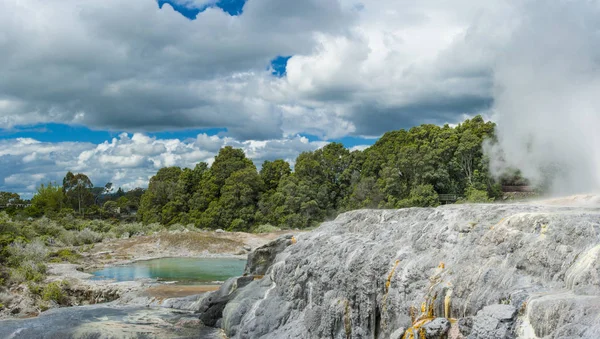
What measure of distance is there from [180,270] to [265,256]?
12.0 meters

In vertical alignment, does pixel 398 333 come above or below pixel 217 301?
above

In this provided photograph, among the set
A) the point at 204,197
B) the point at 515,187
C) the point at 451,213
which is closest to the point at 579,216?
the point at 451,213

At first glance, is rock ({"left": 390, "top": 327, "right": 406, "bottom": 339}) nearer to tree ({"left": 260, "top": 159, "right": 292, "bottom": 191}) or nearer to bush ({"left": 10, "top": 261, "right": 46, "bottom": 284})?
bush ({"left": 10, "top": 261, "right": 46, "bottom": 284})

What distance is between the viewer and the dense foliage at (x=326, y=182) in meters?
43.9

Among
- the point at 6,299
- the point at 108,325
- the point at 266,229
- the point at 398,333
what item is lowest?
the point at 108,325

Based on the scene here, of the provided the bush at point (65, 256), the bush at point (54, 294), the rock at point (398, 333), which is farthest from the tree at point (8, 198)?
the rock at point (398, 333)

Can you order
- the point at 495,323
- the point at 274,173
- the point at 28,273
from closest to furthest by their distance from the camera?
the point at 495,323, the point at 28,273, the point at 274,173

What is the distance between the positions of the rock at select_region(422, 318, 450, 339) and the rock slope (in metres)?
0.02

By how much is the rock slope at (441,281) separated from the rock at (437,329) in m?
0.02

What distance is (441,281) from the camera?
938 cm

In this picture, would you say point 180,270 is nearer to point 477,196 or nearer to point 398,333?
point 398,333

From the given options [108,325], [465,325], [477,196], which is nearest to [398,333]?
[465,325]

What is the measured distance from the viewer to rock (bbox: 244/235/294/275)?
Result: 18.1 meters

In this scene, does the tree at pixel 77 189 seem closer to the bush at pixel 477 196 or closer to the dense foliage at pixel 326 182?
the dense foliage at pixel 326 182
